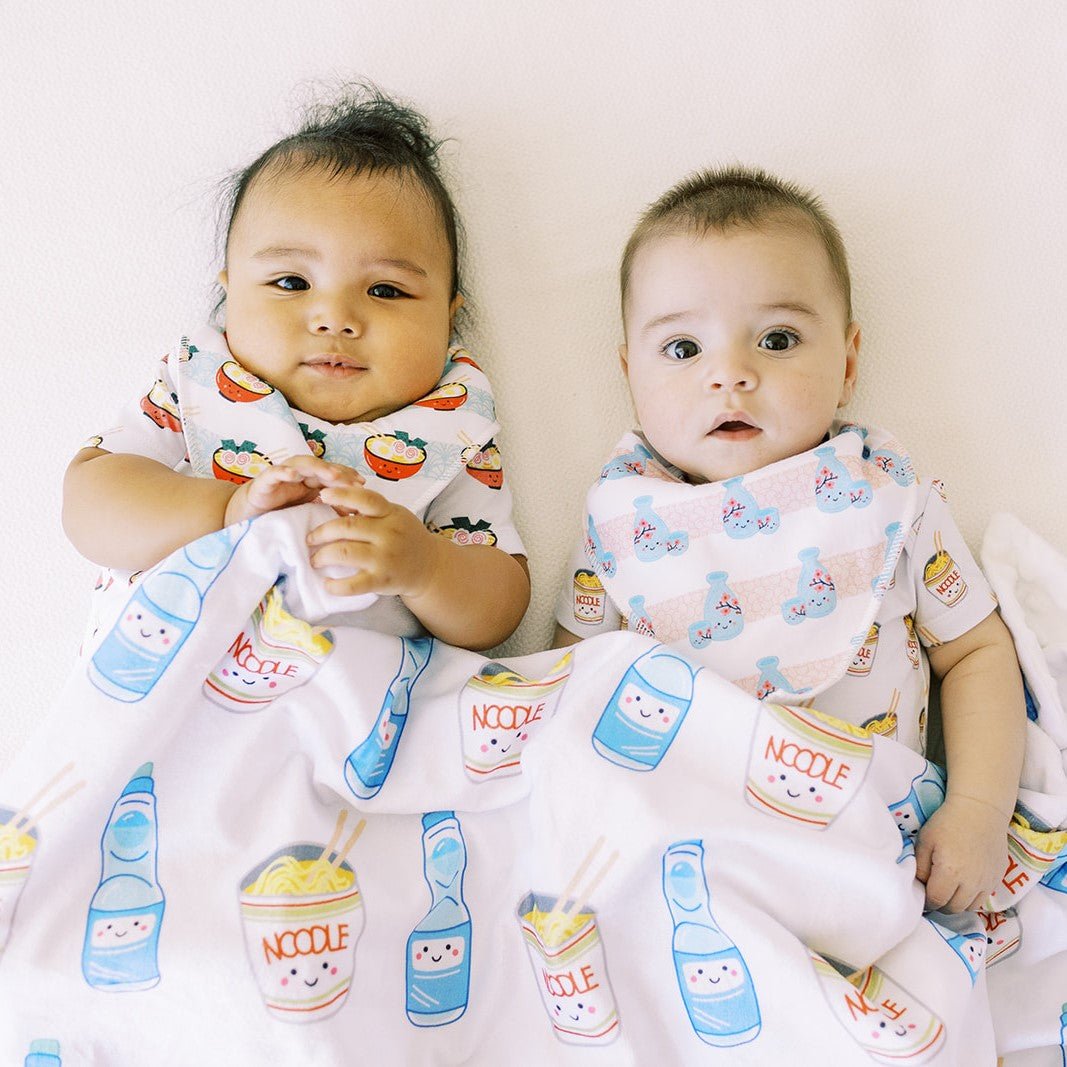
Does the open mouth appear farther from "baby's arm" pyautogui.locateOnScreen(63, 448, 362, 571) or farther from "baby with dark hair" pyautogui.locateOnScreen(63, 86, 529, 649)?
"baby's arm" pyautogui.locateOnScreen(63, 448, 362, 571)

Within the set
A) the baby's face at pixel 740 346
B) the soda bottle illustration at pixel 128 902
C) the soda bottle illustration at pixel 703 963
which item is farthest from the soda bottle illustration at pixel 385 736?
the baby's face at pixel 740 346

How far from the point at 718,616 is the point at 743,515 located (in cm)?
13

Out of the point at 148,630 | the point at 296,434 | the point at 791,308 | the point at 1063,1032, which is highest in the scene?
the point at 791,308

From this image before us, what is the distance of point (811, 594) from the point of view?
1.29 m

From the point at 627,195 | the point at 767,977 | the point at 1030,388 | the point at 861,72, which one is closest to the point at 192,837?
the point at 767,977

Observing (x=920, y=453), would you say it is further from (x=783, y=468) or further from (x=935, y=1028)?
(x=935, y=1028)

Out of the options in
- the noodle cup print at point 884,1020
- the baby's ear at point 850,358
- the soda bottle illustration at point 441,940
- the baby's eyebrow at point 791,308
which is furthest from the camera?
the baby's ear at point 850,358

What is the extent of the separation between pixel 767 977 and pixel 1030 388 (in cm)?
92

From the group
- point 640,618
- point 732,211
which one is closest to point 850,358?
point 732,211

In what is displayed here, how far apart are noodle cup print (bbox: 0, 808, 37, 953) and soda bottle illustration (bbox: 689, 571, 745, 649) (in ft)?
2.54

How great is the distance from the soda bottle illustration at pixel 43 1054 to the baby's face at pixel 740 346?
3.18 ft

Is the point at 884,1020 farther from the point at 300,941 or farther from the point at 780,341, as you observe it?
the point at 780,341

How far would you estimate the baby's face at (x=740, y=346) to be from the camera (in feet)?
4.37

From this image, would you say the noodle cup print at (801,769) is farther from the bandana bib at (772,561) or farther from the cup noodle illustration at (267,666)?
the cup noodle illustration at (267,666)
